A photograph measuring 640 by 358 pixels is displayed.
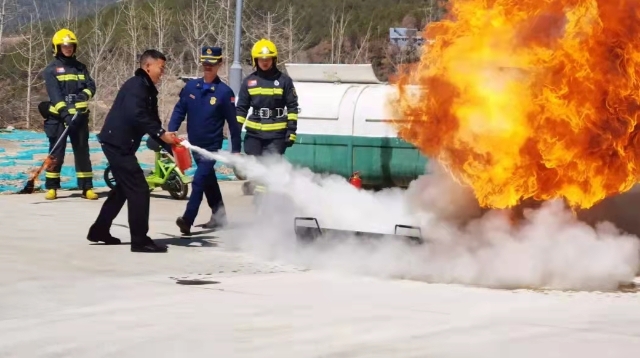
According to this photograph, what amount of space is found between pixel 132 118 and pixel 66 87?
4.89 meters

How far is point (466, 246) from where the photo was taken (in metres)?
9.04

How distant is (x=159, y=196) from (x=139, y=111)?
5868mm

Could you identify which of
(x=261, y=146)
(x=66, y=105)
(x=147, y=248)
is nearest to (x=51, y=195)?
(x=66, y=105)

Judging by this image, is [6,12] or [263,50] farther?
[6,12]

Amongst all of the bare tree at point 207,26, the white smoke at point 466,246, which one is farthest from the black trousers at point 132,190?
the bare tree at point 207,26

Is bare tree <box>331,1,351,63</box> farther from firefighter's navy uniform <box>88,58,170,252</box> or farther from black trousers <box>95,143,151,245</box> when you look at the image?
black trousers <box>95,143,151,245</box>

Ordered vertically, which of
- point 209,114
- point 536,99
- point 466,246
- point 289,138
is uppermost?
point 536,99

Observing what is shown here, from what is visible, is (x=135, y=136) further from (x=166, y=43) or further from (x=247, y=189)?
(x=166, y=43)

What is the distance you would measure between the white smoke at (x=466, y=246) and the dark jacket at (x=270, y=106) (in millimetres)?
2164

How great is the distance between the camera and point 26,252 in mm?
9836

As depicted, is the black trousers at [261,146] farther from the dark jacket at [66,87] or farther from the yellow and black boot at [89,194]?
the yellow and black boot at [89,194]

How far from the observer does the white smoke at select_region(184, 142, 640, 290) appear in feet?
28.2

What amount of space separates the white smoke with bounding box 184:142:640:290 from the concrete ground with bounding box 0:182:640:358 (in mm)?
322

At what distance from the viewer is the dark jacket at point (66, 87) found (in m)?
14.5
